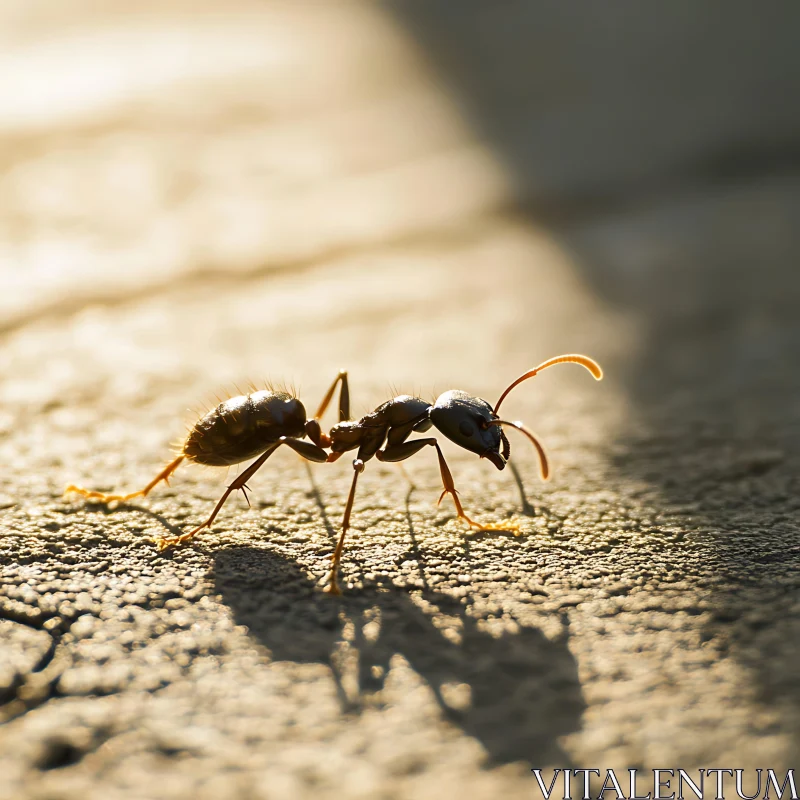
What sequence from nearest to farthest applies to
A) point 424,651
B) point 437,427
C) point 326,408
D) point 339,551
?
point 424,651 < point 339,551 < point 437,427 < point 326,408

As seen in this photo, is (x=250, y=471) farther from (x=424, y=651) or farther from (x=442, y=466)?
(x=424, y=651)

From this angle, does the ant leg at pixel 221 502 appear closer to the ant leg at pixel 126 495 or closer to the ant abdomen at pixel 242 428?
the ant abdomen at pixel 242 428

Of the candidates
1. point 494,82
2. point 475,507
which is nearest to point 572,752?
point 475,507

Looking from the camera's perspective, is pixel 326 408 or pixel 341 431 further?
pixel 326 408

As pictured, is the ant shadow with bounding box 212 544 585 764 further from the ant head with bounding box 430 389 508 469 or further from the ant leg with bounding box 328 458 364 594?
the ant head with bounding box 430 389 508 469

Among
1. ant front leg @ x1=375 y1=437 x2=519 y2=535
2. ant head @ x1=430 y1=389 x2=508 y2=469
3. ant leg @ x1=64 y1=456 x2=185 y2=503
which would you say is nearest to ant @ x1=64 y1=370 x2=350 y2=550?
ant leg @ x1=64 y1=456 x2=185 y2=503

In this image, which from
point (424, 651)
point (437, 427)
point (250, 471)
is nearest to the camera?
point (424, 651)

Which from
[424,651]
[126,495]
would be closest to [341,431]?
[126,495]

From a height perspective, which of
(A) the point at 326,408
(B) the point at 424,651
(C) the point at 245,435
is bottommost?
(B) the point at 424,651

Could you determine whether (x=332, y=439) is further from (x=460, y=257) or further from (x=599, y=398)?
(x=460, y=257)
